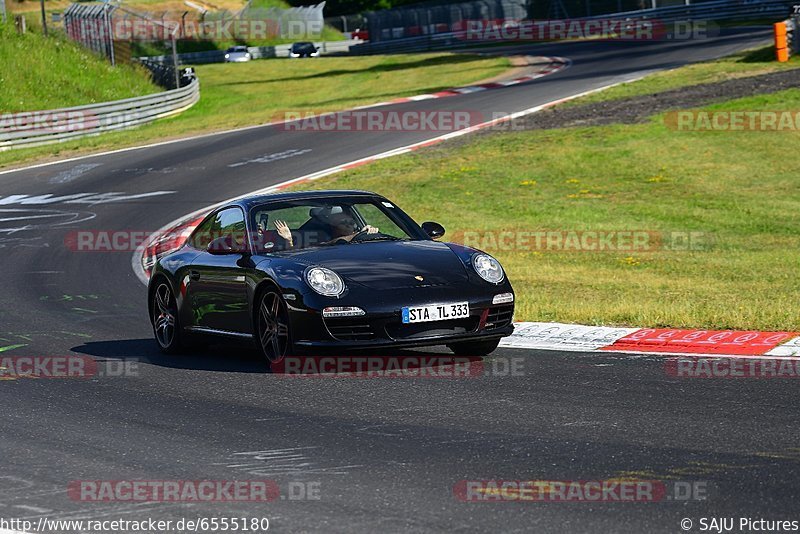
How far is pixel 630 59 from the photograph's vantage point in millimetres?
41656

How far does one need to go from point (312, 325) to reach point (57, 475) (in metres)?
2.88

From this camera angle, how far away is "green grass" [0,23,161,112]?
40.8 m

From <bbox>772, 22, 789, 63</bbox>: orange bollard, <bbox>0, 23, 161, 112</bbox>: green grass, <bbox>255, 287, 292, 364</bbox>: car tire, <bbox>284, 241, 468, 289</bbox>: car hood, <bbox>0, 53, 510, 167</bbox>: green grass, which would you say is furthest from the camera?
<bbox>0, 23, 161, 112</bbox>: green grass

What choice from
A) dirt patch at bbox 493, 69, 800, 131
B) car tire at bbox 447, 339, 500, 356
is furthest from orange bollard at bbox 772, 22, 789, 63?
car tire at bbox 447, 339, 500, 356

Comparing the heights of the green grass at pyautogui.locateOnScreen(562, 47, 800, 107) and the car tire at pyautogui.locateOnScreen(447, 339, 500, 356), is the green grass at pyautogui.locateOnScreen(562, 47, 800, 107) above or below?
below

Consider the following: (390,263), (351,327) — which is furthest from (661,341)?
(351,327)

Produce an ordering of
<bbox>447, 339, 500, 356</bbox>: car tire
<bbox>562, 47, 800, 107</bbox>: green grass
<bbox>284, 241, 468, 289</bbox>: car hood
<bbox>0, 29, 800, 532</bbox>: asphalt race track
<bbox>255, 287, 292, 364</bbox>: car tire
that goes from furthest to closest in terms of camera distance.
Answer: <bbox>562, 47, 800, 107</bbox>: green grass
<bbox>447, 339, 500, 356</bbox>: car tire
<bbox>255, 287, 292, 364</bbox>: car tire
<bbox>284, 241, 468, 289</bbox>: car hood
<bbox>0, 29, 800, 532</bbox>: asphalt race track

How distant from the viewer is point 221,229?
1046 centimetres

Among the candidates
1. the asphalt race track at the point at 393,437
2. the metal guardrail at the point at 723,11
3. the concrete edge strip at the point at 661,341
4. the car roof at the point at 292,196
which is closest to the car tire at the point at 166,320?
the asphalt race track at the point at 393,437

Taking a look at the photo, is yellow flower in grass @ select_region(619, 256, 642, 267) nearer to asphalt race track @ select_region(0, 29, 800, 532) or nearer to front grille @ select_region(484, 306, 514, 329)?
asphalt race track @ select_region(0, 29, 800, 532)

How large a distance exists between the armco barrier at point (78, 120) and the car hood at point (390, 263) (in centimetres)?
2478

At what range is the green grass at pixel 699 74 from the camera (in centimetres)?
3209

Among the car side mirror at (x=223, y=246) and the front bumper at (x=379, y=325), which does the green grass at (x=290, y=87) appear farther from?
the front bumper at (x=379, y=325)

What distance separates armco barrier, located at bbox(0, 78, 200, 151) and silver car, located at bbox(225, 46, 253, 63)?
122 ft
